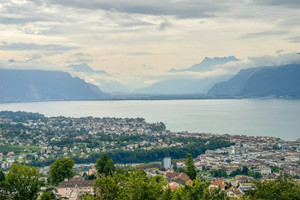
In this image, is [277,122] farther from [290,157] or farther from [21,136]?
[21,136]

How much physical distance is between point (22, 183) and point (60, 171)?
9.88 metres

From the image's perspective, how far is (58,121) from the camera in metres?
88.9

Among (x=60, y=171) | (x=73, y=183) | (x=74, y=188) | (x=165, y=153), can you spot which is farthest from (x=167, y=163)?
(x=74, y=188)

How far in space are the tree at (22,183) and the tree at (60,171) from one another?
367 inches

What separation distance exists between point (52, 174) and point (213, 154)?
87.0 feet

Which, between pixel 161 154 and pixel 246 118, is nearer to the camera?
pixel 161 154

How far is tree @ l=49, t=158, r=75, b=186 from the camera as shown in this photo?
24.4 m

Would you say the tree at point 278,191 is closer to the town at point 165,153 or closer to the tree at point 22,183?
the tree at point 22,183

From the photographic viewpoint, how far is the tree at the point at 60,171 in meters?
24.4

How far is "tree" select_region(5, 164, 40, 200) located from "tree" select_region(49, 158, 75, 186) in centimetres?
933

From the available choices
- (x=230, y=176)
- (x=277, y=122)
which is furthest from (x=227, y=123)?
(x=230, y=176)

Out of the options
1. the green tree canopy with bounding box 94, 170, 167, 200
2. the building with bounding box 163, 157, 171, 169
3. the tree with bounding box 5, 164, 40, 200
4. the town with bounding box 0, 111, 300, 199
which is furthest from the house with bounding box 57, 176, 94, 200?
the building with bounding box 163, 157, 171, 169

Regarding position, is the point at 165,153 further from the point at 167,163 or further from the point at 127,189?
the point at 127,189

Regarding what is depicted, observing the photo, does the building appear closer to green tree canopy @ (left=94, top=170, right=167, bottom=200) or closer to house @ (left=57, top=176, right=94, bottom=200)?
house @ (left=57, top=176, right=94, bottom=200)
